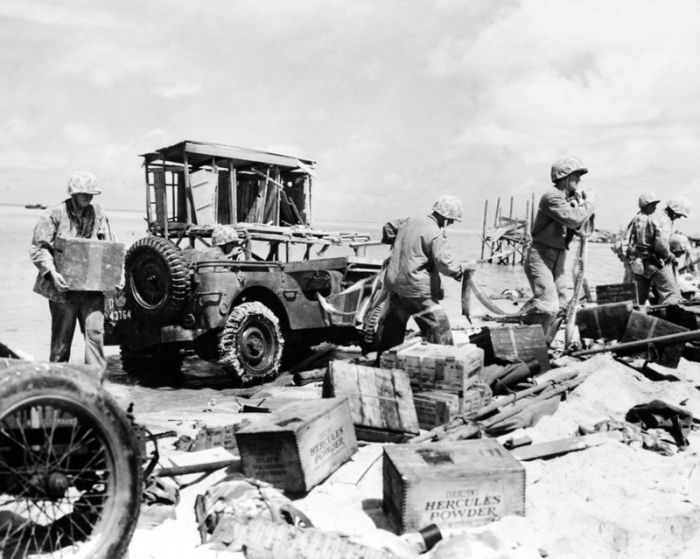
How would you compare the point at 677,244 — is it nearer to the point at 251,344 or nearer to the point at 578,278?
the point at 578,278

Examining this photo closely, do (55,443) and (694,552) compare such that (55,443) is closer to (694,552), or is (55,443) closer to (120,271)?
(694,552)

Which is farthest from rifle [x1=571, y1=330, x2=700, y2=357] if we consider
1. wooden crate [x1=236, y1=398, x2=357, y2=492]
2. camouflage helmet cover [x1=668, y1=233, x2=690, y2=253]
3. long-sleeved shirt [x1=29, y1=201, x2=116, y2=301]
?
camouflage helmet cover [x1=668, y1=233, x2=690, y2=253]

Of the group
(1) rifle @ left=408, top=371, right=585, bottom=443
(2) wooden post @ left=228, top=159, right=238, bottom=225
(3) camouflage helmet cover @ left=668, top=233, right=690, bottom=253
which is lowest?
(1) rifle @ left=408, top=371, right=585, bottom=443

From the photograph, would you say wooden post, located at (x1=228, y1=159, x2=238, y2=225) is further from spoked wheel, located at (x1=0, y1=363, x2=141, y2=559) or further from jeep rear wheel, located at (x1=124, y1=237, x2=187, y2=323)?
spoked wheel, located at (x1=0, y1=363, x2=141, y2=559)

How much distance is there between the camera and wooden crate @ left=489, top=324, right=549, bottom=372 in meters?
7.34

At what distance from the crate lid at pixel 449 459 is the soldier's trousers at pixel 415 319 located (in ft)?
9.34

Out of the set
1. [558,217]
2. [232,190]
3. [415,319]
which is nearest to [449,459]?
[415,319]

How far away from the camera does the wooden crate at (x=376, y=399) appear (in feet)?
17.8

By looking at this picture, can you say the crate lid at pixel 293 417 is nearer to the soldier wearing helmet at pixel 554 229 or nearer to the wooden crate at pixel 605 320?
the soldier wearing helmet at pixel 554 229

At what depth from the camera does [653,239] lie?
1071cm

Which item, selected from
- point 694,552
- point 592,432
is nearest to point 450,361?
point 592,432

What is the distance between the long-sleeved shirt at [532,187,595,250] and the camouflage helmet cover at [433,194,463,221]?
1443 millimetres

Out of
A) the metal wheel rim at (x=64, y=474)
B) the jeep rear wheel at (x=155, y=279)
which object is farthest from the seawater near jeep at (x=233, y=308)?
the metal wheel rim at (x=64, y=474)

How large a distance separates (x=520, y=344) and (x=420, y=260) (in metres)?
1.37
